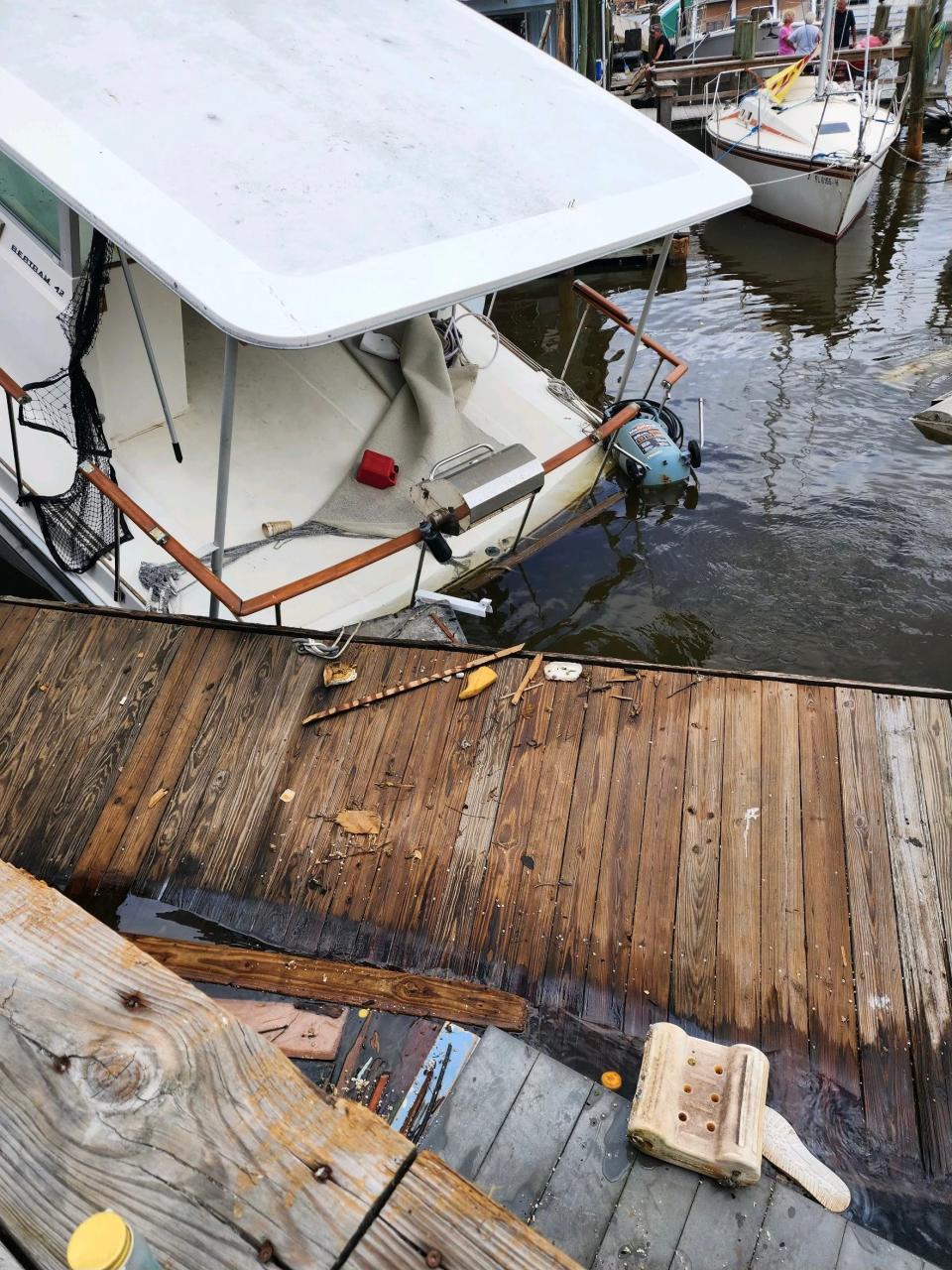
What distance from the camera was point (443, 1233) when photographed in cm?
113

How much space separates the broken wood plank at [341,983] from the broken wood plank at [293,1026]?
0.08 metres

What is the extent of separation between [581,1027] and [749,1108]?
3.36 feet

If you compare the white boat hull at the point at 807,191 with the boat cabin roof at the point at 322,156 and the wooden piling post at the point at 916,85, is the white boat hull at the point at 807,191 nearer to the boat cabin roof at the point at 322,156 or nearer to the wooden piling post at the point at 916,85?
the wooden piling post at the point at 916,85

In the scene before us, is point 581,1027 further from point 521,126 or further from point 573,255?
point 521,126

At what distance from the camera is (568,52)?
1931 cm

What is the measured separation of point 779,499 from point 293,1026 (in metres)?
7.80

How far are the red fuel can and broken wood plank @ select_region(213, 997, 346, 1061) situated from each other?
444 cm

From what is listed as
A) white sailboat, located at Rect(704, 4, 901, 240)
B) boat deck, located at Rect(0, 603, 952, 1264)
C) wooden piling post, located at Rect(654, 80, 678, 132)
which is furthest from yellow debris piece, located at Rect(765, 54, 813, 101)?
boat deck, located at Rect(0, 603, 952, 1264)

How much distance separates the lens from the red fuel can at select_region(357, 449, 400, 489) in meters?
7.04

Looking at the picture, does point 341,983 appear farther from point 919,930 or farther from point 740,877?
point 919,930

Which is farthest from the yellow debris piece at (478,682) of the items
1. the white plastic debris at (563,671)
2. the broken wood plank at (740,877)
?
the broken wood plank at (740,877)

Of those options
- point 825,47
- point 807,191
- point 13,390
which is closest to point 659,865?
point 13,390

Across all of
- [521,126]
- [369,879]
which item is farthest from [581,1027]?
[521,126]

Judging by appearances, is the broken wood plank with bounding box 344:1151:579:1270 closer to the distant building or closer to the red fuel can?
the red fuel can
